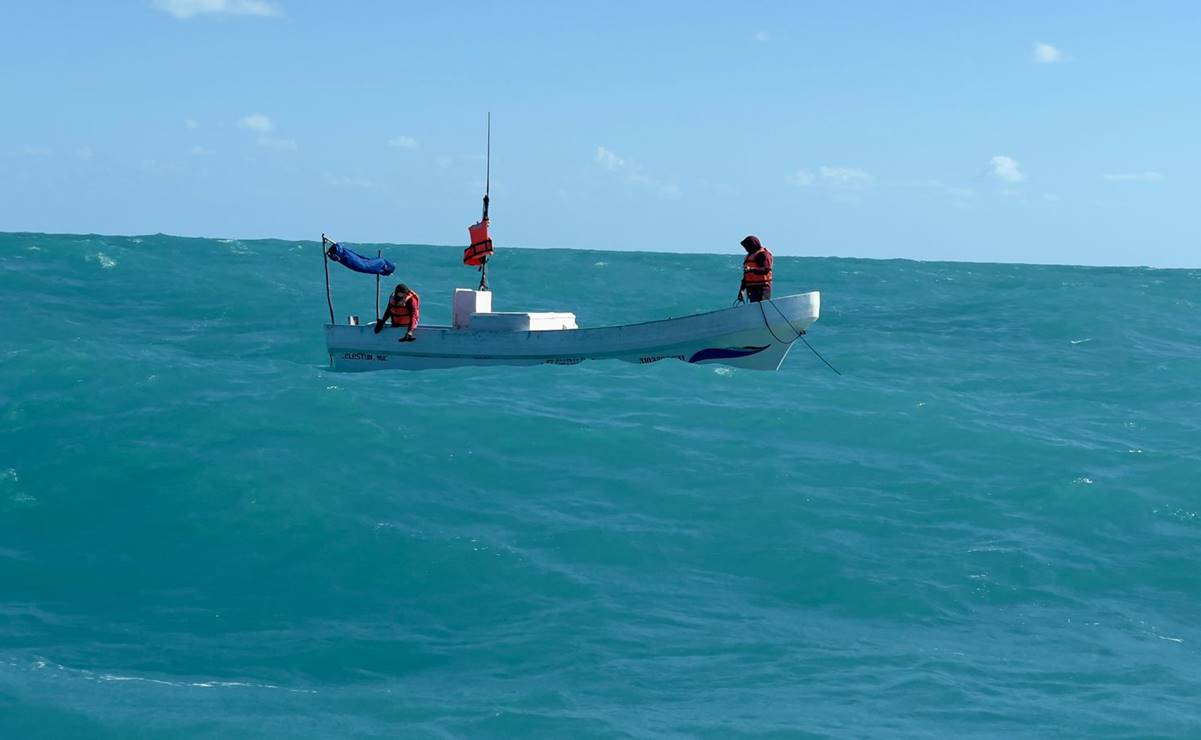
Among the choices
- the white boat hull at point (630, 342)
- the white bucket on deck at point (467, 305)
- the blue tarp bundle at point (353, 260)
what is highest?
the blue tarp bundle at point (353, 260)

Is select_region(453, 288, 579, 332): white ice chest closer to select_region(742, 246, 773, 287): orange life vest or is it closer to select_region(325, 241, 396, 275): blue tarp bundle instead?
select_region(325, 241, 396, 275): blue tarp bundle

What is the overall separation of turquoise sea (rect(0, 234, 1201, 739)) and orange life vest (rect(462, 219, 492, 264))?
Answer: 291 cm

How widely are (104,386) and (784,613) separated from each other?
45.5 ft

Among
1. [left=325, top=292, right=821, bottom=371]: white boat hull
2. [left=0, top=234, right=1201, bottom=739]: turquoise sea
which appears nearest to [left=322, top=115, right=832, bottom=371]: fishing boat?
[left=325, top=292, right=821, bottom=371]: white boat hull

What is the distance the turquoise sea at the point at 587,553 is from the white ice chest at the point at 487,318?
146 centimetres

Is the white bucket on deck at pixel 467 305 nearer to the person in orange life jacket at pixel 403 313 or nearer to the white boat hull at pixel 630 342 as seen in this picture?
the white boat hull at pixel 630 342

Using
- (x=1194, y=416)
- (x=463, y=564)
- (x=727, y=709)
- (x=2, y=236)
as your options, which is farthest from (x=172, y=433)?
(x=2, y=236)

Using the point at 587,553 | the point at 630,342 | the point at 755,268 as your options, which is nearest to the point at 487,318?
the point at 630,342

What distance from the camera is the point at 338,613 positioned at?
1230cm

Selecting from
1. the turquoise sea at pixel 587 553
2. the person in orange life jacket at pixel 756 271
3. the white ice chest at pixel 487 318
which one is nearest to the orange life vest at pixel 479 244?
the white ice chest at pixel 487 318

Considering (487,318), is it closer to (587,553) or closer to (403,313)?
(403,313)

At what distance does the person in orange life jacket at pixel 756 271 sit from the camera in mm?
24469

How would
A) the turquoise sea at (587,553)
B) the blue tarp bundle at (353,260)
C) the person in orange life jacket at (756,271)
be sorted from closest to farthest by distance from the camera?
the turquoise sea at (587,553)
the person in orange life jacket at (756,271)
the blue tarp bundle at (353,260)

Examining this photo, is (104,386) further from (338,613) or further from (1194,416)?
(1194,416)
